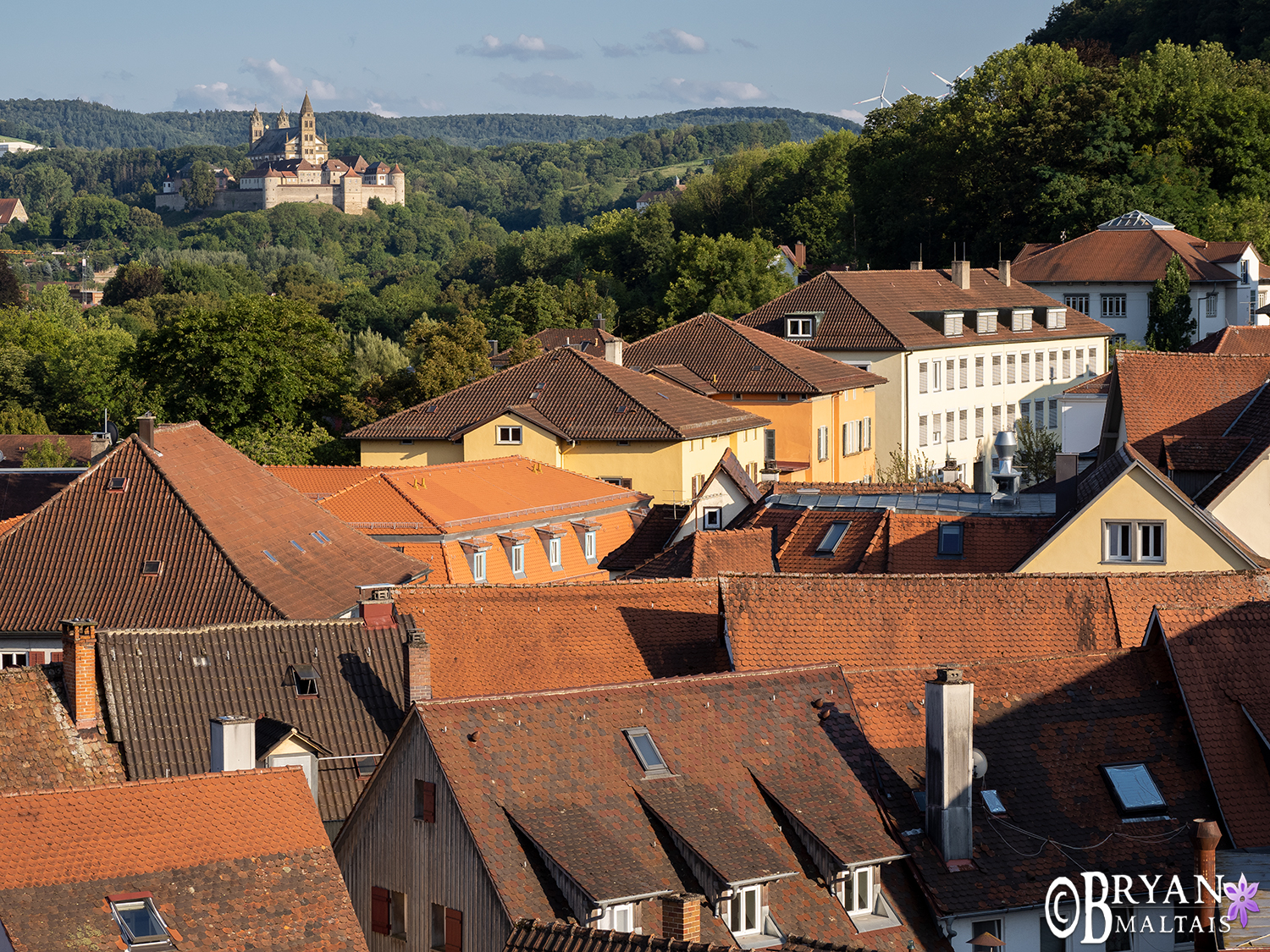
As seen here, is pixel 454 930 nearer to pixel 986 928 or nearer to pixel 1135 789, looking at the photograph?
pixel 986 928

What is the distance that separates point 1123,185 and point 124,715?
7573 cm

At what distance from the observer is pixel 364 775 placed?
26953 mm

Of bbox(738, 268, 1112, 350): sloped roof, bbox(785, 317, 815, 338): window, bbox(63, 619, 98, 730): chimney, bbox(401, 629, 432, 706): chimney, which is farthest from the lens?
bbox(785, 317, 815, 338): window

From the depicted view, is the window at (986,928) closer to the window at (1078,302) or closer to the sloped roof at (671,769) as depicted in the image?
the sloped roof at (671,769)

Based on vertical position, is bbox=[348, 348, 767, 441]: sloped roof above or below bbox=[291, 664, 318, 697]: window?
above

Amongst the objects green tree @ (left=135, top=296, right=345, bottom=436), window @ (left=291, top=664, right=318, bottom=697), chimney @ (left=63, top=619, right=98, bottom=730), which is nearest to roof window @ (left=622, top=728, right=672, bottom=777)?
window @ (left=291, top=664, right=318, bottom=697)

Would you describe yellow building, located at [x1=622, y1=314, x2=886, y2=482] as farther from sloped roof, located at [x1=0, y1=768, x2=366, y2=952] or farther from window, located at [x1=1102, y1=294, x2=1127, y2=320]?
sloped roof, located at [x1=0, y1=768, x2=366, y2=952]

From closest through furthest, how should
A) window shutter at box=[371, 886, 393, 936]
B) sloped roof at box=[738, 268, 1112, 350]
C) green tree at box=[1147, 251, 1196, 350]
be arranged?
window shutter at box=[371, 886, 393, 936] < green tree at box=[1147, 251, 1196, 350] < sloped roof at box=[738, 268, 1112, 350]

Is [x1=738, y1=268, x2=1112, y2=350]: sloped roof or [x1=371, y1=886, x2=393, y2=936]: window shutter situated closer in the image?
[x1=371, y1=886, x2=393, y2=936]: window shutter

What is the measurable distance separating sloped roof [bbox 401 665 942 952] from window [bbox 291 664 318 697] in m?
7.12

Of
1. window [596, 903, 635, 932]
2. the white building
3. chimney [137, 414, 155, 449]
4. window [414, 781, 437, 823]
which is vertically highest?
the white building

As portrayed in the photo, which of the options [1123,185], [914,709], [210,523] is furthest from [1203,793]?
[1123,185]

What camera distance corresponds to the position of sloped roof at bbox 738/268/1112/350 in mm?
79375

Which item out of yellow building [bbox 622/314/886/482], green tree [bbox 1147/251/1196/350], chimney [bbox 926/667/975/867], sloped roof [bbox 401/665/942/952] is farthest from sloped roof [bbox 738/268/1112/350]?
chimney [bbox 926/667/975/867]
